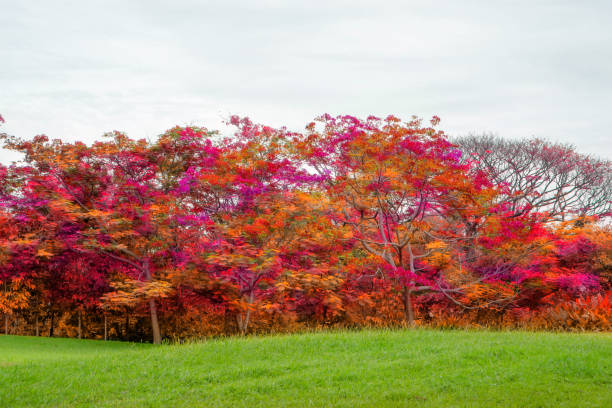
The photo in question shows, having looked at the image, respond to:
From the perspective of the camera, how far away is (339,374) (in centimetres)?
687

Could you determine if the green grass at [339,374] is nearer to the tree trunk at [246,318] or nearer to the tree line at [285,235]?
the tree line at [285,235]

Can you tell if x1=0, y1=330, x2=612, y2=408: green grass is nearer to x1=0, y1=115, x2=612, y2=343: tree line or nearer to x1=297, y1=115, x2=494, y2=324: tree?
x1=297, y1=115, x2=494, y2=324: tree

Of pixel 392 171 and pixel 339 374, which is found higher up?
pixel 392 171

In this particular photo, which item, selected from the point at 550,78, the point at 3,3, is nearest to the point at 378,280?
the point at 550,78

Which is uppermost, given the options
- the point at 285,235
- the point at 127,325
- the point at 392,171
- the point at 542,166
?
the point at 542,166

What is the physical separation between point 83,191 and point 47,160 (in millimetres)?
1381

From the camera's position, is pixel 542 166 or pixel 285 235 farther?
pixel 542 166

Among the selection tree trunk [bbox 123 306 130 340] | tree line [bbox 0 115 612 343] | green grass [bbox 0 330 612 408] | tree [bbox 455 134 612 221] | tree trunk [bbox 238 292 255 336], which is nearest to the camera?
green grass [bbox 0 330 612 408]

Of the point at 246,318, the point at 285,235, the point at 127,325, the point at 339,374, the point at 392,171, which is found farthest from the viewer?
the point at 127,325

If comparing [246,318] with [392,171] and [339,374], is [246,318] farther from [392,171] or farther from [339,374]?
[339,374]

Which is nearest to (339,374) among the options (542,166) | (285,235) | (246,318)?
(285,235)

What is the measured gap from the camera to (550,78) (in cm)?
1770

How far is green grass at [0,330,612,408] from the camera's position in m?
5.71

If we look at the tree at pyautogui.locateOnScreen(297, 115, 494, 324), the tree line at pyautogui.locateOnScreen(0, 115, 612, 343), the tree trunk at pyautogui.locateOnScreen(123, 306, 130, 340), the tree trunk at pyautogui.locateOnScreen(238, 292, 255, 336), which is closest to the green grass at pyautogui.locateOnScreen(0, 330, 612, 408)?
the tree at pyautogui.locateOnScreen(297, 115, 494, 324)
